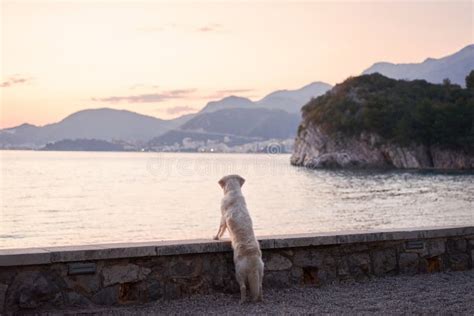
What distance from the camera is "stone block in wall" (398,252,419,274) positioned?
1020cm

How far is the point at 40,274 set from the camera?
784 cm

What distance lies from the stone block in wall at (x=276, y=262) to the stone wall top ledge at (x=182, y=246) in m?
0.15

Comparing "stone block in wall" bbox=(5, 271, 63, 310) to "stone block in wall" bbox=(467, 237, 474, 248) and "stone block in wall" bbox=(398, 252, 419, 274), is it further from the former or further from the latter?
"stone block in wall" bbox=(467, 237, 474, 248)

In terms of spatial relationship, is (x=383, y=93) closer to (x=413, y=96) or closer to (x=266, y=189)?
(x=413, y=96)

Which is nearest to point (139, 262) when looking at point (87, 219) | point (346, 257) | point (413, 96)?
point (346, 257)

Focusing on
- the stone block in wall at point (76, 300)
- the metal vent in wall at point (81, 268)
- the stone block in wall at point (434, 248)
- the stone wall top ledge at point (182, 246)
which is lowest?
the stone block in wall at point (76, 300)

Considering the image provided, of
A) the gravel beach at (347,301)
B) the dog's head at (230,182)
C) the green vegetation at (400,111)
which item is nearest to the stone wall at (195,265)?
the gravel beach at (347,301)

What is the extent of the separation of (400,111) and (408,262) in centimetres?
11467

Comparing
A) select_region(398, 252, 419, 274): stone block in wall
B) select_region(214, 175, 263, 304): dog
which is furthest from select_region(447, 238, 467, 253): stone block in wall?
→ select_region(214, 175, 263, 304): dog

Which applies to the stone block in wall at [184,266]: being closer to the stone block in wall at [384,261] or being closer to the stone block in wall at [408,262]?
the stone block in wall at [384,261]

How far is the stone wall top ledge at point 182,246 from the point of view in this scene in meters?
7.82

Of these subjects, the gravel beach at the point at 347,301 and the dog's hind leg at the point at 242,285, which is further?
the dog's hind leg at the point at 242,285

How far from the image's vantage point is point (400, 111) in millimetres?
121750

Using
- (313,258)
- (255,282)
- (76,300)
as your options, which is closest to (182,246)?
(255,282)
